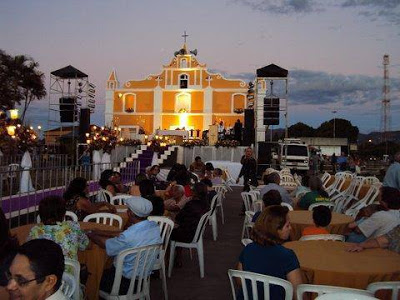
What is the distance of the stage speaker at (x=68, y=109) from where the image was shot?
24.8m

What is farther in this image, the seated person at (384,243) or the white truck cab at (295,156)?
the white truck cab at (295,156)

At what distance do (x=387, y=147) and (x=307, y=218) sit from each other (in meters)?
58.6

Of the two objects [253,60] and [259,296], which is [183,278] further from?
[253,60]

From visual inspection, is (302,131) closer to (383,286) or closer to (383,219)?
(383,219)

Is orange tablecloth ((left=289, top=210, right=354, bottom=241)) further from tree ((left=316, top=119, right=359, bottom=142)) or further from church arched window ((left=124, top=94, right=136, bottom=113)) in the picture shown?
tree ((left=316, top=119, right=359, bottom=142))

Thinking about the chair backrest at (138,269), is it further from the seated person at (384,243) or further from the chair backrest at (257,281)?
the seated person at (384,243)

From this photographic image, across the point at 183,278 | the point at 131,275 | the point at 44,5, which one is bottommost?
the point at 183,278

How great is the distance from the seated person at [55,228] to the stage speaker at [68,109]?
2208 centimetres

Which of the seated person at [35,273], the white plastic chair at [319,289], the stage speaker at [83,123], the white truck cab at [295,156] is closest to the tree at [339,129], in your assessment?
the white truck cab at [295,156]

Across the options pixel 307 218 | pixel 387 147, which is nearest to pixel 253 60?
pixel 387 147

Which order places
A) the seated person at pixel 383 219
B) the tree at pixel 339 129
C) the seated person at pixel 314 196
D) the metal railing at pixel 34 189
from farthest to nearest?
the tree at pixel 339 129 → the metal railing at pixel 34 189 → the seated person at pixel 314 196 → the seated person at pixel 383 219

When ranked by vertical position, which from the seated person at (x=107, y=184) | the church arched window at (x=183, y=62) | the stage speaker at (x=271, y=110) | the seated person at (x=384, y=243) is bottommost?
the seated person at (x=384, y=243)

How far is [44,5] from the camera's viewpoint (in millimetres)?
21781

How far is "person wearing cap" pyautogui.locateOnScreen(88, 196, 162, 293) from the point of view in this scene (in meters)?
3.69
